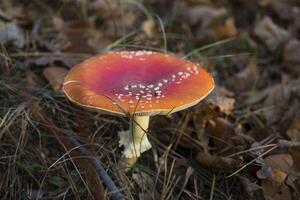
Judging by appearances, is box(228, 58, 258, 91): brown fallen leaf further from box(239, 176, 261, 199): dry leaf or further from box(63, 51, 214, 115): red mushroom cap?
box(239, 176, 261, 199): dry leaf

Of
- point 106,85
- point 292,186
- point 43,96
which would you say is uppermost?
point 106,85

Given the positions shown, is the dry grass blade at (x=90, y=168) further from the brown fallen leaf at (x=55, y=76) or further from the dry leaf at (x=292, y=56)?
the dry leaf at (x=292, y=56)

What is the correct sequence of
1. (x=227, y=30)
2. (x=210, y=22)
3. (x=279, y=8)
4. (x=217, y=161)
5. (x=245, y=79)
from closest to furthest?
(x=217, y=161), (x=245, y=79), (x=227, y=30), (x=210, y=22), (x=279, y=8)

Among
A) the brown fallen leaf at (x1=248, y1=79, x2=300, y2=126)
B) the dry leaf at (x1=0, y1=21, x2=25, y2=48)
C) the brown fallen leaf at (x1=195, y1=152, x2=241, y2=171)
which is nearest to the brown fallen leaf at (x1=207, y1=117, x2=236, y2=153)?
the brown fallen leaf at (x1=195, y1=152, x2=241, y2=171)

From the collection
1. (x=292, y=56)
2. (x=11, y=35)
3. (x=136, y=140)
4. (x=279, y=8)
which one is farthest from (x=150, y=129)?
(x=279, y=8)

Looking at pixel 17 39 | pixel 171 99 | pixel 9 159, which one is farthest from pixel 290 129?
pixel 17 39

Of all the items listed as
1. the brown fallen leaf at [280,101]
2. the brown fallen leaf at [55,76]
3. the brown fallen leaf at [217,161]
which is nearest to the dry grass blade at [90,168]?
the brown fallen leaf at [55,76]

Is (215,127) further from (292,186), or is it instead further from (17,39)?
(17,39)

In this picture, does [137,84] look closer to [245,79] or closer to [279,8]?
[245,79]
